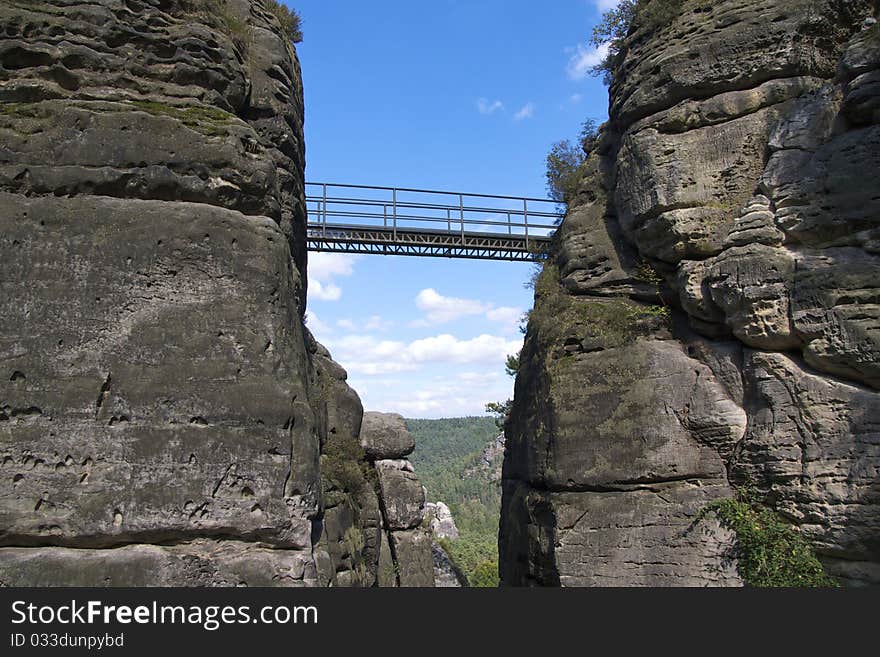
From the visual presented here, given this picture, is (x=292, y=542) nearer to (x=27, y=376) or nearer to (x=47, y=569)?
(x=47, y=569)

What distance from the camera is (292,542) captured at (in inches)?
249

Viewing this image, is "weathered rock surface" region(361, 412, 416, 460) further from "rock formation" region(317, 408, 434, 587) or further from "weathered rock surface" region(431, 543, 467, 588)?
"weathered rock surface" region(431, 543, 467, 588)

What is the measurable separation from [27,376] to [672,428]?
830 cm

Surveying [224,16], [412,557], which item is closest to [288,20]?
[224,16]

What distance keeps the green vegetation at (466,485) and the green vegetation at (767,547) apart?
8948 millimetres

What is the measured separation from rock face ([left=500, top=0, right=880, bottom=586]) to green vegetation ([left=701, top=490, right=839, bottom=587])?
6.4 inches

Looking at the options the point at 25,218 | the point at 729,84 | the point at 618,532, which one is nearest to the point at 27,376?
the point at 25,218

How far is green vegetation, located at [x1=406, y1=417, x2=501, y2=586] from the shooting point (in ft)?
167

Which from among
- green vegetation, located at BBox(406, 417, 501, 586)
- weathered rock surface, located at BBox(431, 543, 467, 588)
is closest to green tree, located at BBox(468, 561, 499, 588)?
green vegetation, located at BBox(406, 417, 501, 586)

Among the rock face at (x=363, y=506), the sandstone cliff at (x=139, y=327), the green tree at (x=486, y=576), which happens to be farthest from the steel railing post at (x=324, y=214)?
the green tree at (x=486, y=576)

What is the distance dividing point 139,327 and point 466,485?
335 ft

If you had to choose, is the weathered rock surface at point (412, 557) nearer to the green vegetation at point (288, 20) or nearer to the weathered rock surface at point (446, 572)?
the weathered rock surface at point (446, 572)

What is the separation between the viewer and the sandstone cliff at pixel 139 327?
19.4 ft

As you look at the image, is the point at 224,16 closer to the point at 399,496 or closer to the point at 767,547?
the point at 767,547
